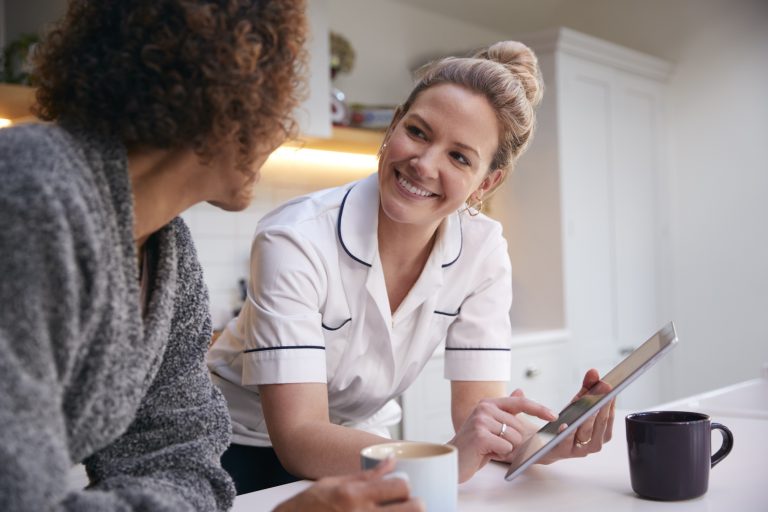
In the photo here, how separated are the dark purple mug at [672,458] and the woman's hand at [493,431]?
6.1 inches

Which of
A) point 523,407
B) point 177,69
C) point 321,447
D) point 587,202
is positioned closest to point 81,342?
point 177,69

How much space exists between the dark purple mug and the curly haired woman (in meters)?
A: 0.38

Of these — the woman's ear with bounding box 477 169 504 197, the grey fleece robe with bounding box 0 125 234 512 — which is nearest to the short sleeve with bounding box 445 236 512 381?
the woman's ear with bounding box 477 169 504 197

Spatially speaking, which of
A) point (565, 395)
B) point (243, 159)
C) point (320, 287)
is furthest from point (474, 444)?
point (565, 395)

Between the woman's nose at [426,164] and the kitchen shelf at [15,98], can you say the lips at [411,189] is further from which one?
the kitchen shelf at [15,98]

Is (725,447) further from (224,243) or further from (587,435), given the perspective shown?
(224,243)

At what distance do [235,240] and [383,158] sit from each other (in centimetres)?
183

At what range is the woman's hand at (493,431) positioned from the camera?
113 centimetres

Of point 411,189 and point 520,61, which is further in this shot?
point 520,61

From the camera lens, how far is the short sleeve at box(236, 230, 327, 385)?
1298 millimetres

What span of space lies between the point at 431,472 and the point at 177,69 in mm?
462

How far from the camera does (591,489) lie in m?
1.08

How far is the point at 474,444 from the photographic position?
1.13m

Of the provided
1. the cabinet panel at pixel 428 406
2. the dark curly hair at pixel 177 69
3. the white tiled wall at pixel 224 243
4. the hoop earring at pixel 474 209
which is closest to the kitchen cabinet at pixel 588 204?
the cabinet panel at pixel 428 406
